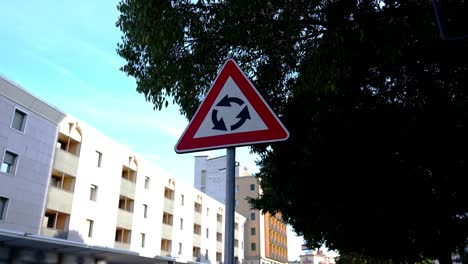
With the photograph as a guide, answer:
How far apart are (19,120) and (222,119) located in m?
24.8

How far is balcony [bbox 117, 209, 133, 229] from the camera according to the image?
111ft

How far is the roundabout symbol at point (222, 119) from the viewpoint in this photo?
3004 mm

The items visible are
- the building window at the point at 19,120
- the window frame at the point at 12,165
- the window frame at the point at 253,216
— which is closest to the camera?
the window frame at the point at 12,165

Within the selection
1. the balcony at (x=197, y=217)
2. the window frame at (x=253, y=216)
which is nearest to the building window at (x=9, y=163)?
the balcony at (x=197, y=217)

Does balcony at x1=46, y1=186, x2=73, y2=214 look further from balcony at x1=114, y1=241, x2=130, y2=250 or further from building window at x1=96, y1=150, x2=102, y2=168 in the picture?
balcony at x1=114, y1=241, x2=130, y2=250

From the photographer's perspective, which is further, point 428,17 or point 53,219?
point 53,219

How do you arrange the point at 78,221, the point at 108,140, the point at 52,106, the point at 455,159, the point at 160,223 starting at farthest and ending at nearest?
the point at 160,223 < the point at 108,140 < the point at 78,221 < the point at 52,106 < the point at 455,159

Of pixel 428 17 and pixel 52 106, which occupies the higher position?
pixel 52 106

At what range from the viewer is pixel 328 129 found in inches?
396

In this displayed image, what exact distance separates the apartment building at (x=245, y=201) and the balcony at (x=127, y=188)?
32.6 m

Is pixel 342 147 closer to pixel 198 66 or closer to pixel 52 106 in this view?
pixel 198 66

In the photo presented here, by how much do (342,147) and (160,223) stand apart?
33.3 m

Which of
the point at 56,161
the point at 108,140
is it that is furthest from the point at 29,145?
the point at 108,140

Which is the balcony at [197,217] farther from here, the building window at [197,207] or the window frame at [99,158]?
the window frame at [99,158]
